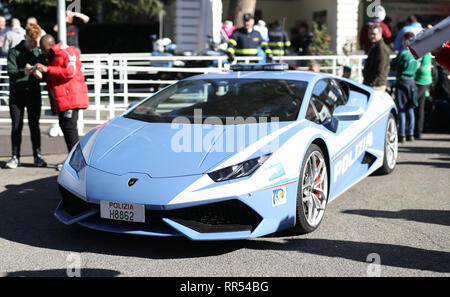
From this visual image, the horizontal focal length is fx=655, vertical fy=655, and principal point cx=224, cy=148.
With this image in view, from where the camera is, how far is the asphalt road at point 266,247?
4352 mm

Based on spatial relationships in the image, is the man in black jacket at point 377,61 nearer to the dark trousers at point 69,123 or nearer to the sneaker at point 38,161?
the dark trousers at point 69,123

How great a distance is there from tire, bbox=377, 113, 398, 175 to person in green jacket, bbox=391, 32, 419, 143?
2377mm

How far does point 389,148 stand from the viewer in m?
7.59

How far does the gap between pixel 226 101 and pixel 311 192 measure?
1.20m

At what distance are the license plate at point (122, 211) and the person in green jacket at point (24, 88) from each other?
11.7ft

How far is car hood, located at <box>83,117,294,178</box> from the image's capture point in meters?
4.77

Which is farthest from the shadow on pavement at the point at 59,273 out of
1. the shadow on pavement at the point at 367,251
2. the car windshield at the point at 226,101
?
the car windshield at the point at 226,101

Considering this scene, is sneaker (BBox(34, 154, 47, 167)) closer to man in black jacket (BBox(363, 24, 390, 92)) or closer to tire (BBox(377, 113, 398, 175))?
tire (BBox(377, 113, 398, 175))

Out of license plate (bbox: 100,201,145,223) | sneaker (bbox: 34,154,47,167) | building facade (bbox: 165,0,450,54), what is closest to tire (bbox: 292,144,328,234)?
license plate (bbox: 100,201,145,223)

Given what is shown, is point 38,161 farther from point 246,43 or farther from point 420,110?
point 420,110
